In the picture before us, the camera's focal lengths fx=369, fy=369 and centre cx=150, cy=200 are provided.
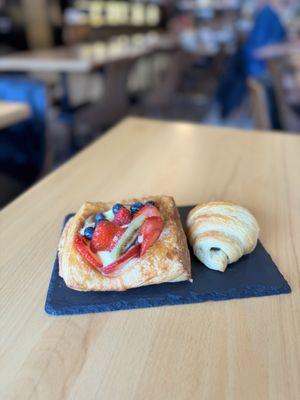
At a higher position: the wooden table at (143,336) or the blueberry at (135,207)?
the blueberry at (135,207)

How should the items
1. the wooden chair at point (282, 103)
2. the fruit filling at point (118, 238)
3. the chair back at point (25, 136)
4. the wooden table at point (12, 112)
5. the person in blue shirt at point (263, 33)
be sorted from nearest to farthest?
the fruit filling at point (118, 238) → the wooden table at point (12, 112) → the chair back at point (25, 136) → the wooden chair at point (282, 103) → the person in blue shirt at point (263, 33)

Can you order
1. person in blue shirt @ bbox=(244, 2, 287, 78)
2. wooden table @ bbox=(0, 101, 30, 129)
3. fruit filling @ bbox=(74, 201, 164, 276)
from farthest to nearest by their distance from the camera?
person in blue shirt @ bbox=(244, 2, 287, 78) → wooden table @ bbox=(0, 101, 30, 129) → fruit filling @ bbox=(74, 201, 164, 276)

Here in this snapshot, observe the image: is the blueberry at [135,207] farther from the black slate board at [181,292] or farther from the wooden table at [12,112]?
the wooden table at [12,112]

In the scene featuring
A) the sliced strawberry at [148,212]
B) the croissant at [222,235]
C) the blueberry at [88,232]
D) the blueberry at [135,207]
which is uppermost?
the sliced strawberry at [148,212]

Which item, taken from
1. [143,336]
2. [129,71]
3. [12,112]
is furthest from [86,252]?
[129,71]

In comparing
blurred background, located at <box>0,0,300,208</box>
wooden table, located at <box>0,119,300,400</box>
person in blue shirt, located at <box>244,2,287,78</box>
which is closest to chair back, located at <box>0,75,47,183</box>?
blurred background, located at <box>0,0,300,208</box>

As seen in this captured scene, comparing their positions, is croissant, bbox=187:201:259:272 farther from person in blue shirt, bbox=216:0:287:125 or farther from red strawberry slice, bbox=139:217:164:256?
person in blue shirt, bbox=216:0:287:125

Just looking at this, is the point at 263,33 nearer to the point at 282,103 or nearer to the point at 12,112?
the point at 282,103

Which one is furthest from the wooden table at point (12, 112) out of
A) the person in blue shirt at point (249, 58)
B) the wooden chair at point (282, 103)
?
the person in blue shirt at point (249, 58)
